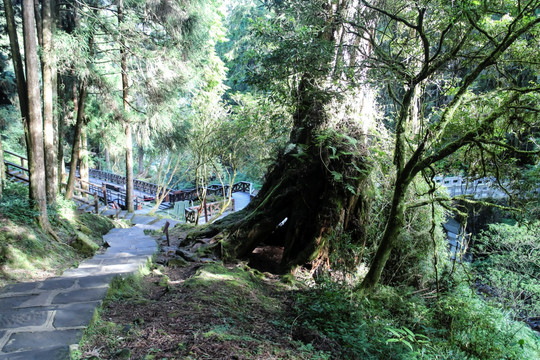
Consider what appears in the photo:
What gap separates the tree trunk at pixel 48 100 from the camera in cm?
696

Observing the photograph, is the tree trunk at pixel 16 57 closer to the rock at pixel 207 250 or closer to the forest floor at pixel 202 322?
the rock at pixel 207 250

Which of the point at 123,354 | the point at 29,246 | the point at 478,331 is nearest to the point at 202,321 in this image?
the point at 123,354

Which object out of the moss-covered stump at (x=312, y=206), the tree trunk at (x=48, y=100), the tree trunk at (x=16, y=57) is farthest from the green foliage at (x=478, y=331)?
the tree trunk at (x=48, y=100)

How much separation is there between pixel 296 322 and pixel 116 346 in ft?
6.33

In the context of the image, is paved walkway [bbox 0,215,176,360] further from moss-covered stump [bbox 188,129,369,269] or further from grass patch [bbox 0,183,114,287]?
moss-covered stump [bbox 188,129,369,269]

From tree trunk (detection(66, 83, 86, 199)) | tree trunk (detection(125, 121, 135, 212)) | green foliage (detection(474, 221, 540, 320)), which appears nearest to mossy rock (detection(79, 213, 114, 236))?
tree trunk (detection(66, 83, 86, 199))

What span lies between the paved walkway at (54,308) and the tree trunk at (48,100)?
3876mm

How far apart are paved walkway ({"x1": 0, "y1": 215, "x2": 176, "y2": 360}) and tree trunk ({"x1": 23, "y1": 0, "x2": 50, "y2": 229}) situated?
1.83 meters

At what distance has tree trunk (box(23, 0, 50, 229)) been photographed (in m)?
5.31

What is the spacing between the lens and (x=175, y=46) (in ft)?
34.5

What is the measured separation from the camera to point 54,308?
3.12 m

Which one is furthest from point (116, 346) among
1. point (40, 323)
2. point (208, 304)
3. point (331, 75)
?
point (331, 75)

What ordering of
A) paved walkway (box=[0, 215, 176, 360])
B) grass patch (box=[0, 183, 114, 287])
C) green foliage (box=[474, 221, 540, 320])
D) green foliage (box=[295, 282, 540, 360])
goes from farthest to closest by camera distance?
1. green foliage (box=[474, 221, 540, 320])
2. grass patch (box=[0, 183, 114, 287])
3. green foliage (box=[295, 282, 540, 360])
4. paved walkway (box=[0, 215, 176, 360])

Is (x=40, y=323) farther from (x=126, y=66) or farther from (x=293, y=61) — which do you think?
(x=126, y=66)
